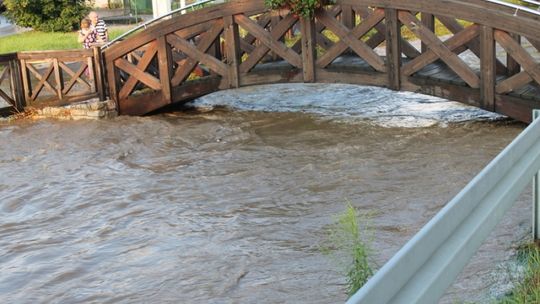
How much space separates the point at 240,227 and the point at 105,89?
27.0ft

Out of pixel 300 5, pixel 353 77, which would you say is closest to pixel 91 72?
pixel 300 5

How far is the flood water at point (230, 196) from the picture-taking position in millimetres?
6723

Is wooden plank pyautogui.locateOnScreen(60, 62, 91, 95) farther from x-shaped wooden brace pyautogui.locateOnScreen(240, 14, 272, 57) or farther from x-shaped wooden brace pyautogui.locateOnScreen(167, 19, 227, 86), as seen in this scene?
x-shaped wooden brace pyautogui.locateOnScreen(240, 14, 272, 57)

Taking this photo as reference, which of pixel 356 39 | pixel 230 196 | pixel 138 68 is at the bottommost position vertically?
pixel 230 196

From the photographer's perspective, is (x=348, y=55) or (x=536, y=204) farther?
(x=348, y=55)

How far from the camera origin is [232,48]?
578 inches

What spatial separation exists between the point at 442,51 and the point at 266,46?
128 inches

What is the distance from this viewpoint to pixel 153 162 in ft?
38.2

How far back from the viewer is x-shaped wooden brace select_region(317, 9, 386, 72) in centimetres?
1297

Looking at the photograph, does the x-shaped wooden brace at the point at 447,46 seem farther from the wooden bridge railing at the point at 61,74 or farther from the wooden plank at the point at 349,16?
the wooden bridge railing at the point at 61,74

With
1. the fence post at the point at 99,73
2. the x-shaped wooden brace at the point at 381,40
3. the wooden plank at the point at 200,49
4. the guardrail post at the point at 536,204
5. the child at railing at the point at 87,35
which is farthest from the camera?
the child at railing at the point at 87,35

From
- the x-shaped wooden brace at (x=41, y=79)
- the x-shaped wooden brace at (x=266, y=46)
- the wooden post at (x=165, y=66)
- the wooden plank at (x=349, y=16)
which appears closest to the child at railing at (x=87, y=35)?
the x-shaped wooden brace at (x=41, y=79)

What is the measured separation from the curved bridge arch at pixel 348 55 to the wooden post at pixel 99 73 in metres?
0.15

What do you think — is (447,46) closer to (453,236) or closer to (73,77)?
(73,77)
